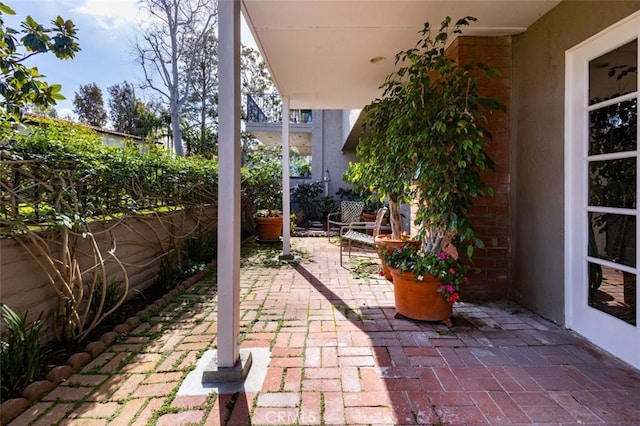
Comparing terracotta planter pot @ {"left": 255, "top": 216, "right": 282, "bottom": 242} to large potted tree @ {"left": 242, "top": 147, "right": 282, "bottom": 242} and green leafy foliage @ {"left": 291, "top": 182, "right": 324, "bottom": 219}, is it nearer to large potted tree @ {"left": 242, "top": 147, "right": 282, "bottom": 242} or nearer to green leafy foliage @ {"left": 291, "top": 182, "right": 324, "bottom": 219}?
large potted tree @ {"left": 242, "top": 147, "right": 282, "bottom": 242}

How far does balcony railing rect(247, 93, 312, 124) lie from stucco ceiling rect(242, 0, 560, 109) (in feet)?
20.5

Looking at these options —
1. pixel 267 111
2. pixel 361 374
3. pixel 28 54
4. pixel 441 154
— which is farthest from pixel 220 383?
pixel 267 111

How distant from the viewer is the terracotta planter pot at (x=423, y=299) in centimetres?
251

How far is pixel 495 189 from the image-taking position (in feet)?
9.96

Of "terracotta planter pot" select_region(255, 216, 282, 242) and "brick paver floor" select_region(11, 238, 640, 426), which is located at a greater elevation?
"terracotta planter pot" select_region(255, 216, 282, 242)

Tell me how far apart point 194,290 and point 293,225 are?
3.87 metres

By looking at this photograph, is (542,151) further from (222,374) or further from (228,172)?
(222,374)

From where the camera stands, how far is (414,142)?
2.59 metres

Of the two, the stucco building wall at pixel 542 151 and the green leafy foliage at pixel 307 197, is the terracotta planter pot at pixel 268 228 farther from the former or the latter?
the stucco building wall at pixel 542 151

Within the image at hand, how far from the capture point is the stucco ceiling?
8.33 ft

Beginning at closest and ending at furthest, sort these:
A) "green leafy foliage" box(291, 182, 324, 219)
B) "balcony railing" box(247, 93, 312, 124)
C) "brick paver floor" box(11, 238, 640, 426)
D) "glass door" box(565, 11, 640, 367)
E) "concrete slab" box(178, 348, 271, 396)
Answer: "brick paver floor" box(11, 238, 640, 426), "concrete slab" box(178, 348, 271, 396), "glass door" box(565, 11, 640, 367), "green leafy foliage" box(291, 182, 324, 219), "balcony railing" box(247, 93, 312, 124)

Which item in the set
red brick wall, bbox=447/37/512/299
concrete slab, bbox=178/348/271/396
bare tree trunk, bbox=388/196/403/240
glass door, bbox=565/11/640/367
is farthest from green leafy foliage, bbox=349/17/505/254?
concrete slab, bbox=178/348/271/396

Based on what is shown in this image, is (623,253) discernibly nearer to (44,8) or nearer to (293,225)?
(44,8)

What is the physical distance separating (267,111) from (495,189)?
9.06 metres
